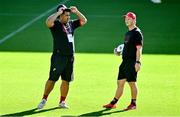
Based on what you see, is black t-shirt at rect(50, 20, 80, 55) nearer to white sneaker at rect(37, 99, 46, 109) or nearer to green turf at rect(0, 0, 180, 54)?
white sneaker at rect(37, 99, 46, 109)

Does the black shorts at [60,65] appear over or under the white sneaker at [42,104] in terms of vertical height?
over

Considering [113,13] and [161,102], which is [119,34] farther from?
[161,102]

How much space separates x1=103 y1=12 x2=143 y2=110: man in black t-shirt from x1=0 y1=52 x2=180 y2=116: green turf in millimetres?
335

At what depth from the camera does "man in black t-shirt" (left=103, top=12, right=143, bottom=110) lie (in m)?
12.7

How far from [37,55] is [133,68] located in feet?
21.1

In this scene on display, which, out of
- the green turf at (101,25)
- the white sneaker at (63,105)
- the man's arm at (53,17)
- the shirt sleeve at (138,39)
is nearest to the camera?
the man's arm at (53,17)

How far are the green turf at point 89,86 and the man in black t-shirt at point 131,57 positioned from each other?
1.10ft

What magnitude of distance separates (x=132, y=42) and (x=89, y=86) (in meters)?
2.54

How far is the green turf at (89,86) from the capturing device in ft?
41.8

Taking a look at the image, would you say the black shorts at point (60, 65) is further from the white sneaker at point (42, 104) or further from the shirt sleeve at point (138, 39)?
the shirt sleeve at point (138, 39)

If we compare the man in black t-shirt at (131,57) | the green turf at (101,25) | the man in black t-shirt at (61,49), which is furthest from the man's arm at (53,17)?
the green turf at (101,25)

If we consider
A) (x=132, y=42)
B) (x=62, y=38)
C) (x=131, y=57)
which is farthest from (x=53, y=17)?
(x=131, y=57)

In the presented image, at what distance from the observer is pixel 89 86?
1501 centimetres

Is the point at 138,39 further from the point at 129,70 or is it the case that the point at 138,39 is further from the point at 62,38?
the point at 62,38
